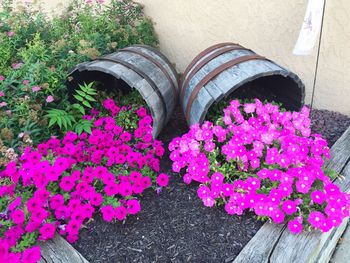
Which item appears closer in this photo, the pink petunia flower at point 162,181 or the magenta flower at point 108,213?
the magenta flower at point 108,213

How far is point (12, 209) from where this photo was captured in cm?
238

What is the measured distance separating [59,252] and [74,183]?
1.54 ft

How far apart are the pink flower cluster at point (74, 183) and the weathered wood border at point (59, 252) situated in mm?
53

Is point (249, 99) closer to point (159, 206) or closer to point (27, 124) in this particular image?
point (159, 206)

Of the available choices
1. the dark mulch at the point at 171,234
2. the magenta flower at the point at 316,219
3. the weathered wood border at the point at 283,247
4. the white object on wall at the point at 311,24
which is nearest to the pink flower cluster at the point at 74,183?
the dark mulch at the point at 171,234

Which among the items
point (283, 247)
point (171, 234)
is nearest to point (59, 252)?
point (171, 234)

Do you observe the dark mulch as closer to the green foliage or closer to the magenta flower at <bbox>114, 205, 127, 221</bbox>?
the magenta flower at <bbox>114, 205, 127, 221</bbox>

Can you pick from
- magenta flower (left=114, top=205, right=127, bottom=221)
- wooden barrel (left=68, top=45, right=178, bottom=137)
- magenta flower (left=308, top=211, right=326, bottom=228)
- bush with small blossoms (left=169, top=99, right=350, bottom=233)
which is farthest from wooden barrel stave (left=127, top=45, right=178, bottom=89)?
magenta flower (left=308, top=211, right=326, bottom=228)

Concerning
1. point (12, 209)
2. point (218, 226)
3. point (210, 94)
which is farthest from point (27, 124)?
point (218, 226)

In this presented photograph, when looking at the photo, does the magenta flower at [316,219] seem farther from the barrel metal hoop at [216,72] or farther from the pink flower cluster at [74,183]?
the barrel metal hoop at [216,72]

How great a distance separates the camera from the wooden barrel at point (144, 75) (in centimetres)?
293

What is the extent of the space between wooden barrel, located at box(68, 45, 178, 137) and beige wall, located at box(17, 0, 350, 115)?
0.85m

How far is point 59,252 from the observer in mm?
2240

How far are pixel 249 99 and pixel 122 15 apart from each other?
188 cm
